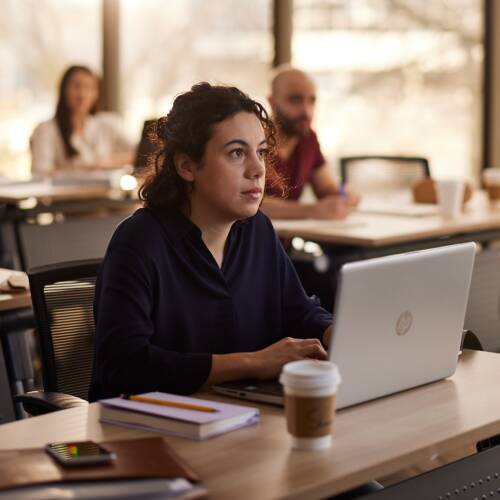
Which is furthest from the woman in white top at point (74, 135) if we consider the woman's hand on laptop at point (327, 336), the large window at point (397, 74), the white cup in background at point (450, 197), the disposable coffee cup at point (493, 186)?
the woman's hand on laptop at point (327, 336)

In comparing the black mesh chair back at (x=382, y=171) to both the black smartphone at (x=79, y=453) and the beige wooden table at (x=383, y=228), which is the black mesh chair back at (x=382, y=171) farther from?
the black smartphone at (x=79, y=453)

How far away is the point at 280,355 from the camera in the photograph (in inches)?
79.0

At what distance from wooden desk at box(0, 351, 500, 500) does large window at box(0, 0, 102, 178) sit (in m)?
5.12

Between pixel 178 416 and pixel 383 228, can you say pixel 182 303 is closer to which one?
pixel 178 416

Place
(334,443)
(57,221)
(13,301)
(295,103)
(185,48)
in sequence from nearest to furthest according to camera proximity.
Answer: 1. (334,443)
2. (13,301)
3. (295,103)
4. (57,221)
5. (185,48)

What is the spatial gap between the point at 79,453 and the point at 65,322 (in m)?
0.95

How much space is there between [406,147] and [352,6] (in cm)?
110

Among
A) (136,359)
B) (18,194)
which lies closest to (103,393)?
(136,359)

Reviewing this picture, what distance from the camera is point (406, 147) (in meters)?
7.82

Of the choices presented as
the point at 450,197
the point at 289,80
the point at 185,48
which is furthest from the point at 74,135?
the point at 450,197

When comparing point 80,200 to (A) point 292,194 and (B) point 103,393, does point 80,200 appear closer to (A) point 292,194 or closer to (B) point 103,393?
(A) point 292,194

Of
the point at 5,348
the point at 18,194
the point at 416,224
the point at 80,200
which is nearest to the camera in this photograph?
the point at 5,348

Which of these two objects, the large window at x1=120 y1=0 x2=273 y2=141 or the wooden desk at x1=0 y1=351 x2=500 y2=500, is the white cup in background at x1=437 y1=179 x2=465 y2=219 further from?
the large window at x1=120 y1=0 x2=273 y2=141

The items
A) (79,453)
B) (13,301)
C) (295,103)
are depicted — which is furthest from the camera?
(295,103)
